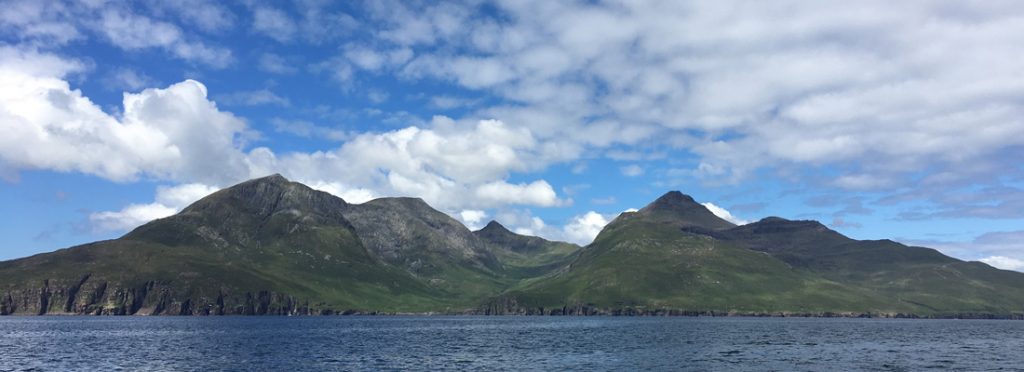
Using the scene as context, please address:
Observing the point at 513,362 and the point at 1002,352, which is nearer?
the point at 513,362

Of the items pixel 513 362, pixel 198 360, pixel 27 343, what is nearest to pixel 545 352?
pixel 513 362

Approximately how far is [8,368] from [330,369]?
48170 millimetres

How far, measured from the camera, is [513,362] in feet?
384

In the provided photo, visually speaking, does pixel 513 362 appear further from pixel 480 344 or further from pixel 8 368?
pixel 8 368

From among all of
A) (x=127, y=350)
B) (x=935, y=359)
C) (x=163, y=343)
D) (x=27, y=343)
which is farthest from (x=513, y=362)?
(x=27, y=343)

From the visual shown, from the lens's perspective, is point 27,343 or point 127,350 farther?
point 27,343

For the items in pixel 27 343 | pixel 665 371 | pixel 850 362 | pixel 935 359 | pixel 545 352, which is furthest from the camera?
pixel 27 343

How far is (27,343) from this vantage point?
538 feet

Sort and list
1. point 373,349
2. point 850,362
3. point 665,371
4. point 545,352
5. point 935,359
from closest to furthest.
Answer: point 665,371
point 850,362
point 935,359
point 545,352
point 373,349

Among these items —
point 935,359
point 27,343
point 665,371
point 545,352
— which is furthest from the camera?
point 27,343

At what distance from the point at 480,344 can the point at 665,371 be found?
69794mm

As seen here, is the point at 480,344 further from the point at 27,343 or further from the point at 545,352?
the point at 27,343

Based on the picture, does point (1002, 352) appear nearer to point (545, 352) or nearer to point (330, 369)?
point (545, 352)

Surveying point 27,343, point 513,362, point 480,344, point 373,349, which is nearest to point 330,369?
point 513,362
